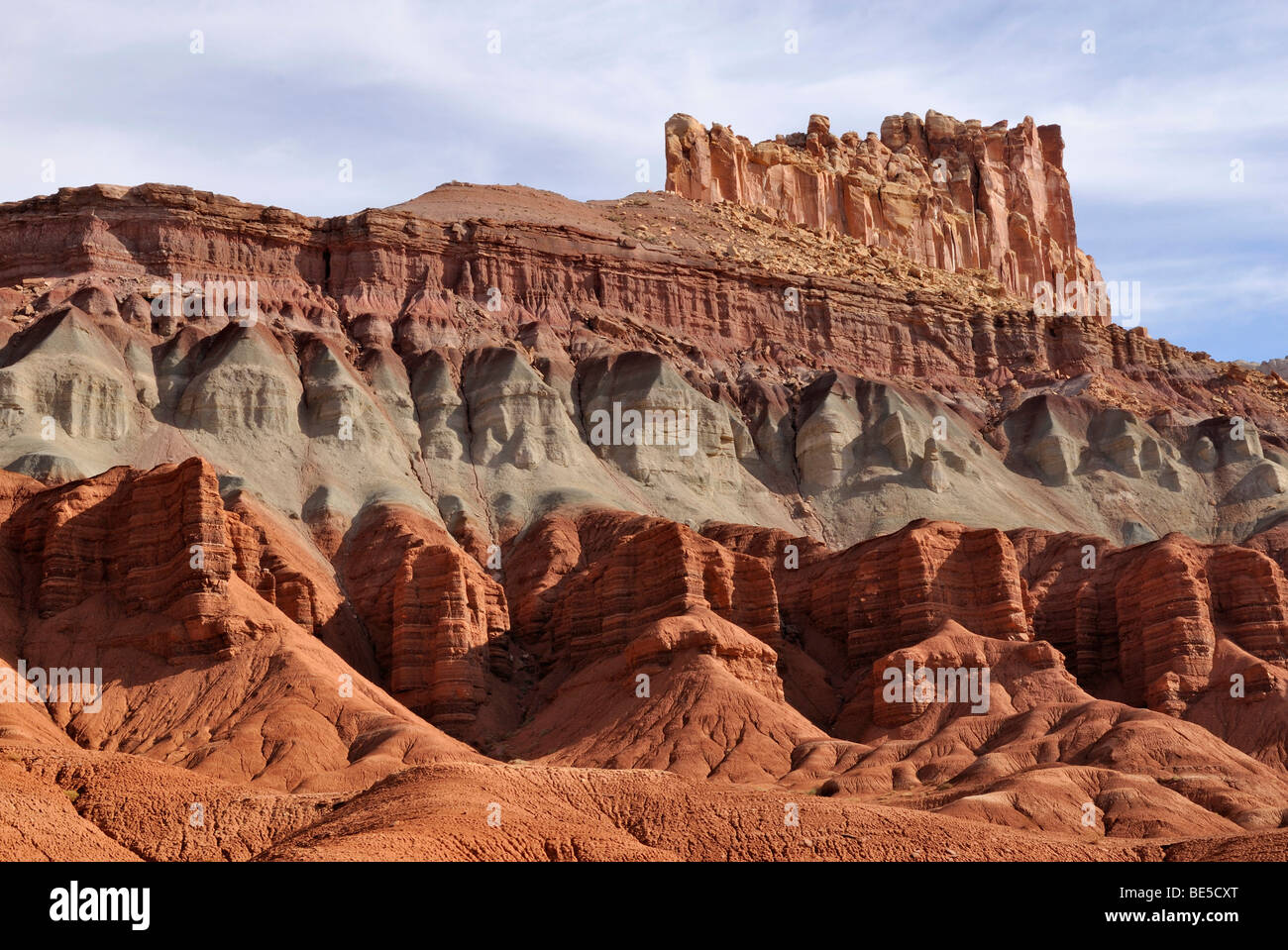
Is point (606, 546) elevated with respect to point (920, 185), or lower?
lower

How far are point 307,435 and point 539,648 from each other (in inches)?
883

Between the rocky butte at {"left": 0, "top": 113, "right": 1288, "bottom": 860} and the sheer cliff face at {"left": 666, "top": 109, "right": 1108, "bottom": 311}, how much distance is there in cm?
609

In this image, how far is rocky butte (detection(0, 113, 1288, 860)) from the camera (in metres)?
44.9

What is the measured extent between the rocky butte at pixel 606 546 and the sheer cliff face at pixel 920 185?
6090 millimetres

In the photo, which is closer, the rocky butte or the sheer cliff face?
the rocky butte

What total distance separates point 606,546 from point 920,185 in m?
92.7

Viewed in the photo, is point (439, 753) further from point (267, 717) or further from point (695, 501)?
point (695, 501)

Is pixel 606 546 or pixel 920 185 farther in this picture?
pixel 920 185

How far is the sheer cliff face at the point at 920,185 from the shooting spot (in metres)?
162

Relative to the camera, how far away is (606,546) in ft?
302

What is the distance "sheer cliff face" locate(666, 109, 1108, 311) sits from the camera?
16150cm

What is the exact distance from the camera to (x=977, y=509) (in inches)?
4299

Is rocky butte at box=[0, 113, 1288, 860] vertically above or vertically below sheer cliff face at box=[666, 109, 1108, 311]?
below
